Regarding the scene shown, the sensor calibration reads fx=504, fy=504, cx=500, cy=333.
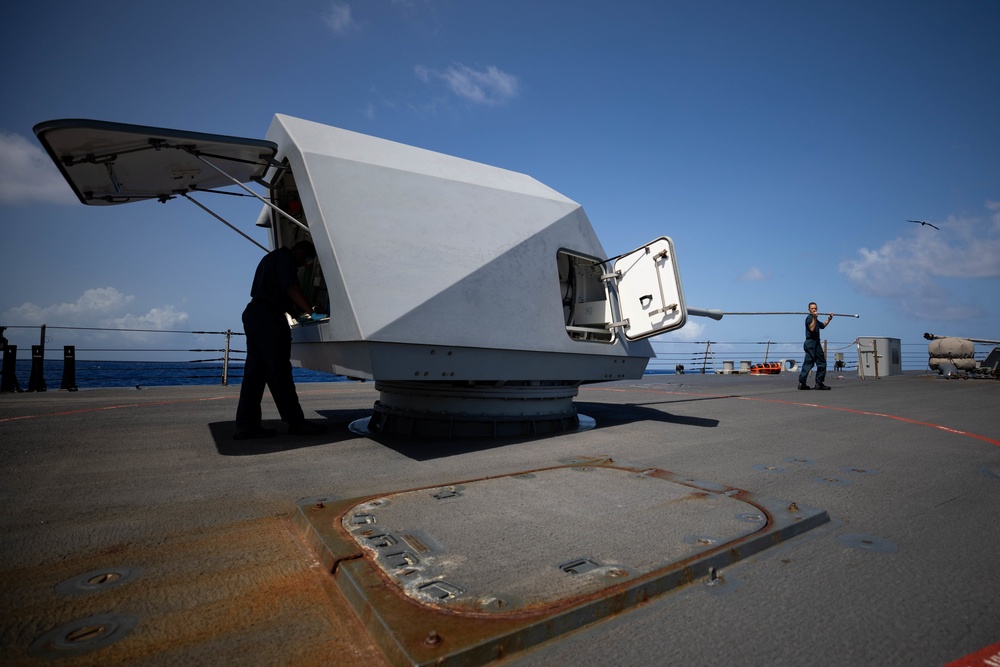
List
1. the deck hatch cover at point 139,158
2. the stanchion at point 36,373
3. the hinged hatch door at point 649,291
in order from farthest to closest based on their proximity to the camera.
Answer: the stanchion at point 36,373 → the hinged hatch door at point 649,291 → the deck hatch cover at point 139,158

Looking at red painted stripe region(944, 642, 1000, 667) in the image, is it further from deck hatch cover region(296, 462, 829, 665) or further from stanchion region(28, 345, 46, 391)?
stanchion region(28, 345, 46, 391)

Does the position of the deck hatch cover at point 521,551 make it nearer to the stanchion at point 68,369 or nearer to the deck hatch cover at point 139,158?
the deck hatch cover at point 139,158

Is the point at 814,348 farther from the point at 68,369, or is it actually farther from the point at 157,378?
the point at 157,378

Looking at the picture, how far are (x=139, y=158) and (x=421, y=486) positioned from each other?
3649 millimetres

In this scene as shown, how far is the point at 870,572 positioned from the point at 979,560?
0.47 metres

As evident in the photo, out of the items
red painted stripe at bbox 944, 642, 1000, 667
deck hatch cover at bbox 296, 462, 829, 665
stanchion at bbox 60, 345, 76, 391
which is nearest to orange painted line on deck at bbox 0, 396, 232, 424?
stanchion at bbox 60, 345, 76, 391

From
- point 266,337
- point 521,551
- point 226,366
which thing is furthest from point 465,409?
point 226,366

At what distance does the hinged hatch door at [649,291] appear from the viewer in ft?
14.4

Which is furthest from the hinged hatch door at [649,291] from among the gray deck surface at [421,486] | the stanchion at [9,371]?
the stanchion at [9,371]

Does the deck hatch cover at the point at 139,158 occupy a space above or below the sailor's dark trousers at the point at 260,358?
above

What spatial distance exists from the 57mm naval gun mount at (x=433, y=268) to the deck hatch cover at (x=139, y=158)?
0.02 metres

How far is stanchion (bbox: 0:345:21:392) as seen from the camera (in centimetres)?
794

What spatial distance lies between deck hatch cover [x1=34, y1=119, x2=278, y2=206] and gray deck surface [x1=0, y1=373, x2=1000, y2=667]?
2165mm

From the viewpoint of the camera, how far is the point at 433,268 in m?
3.50
